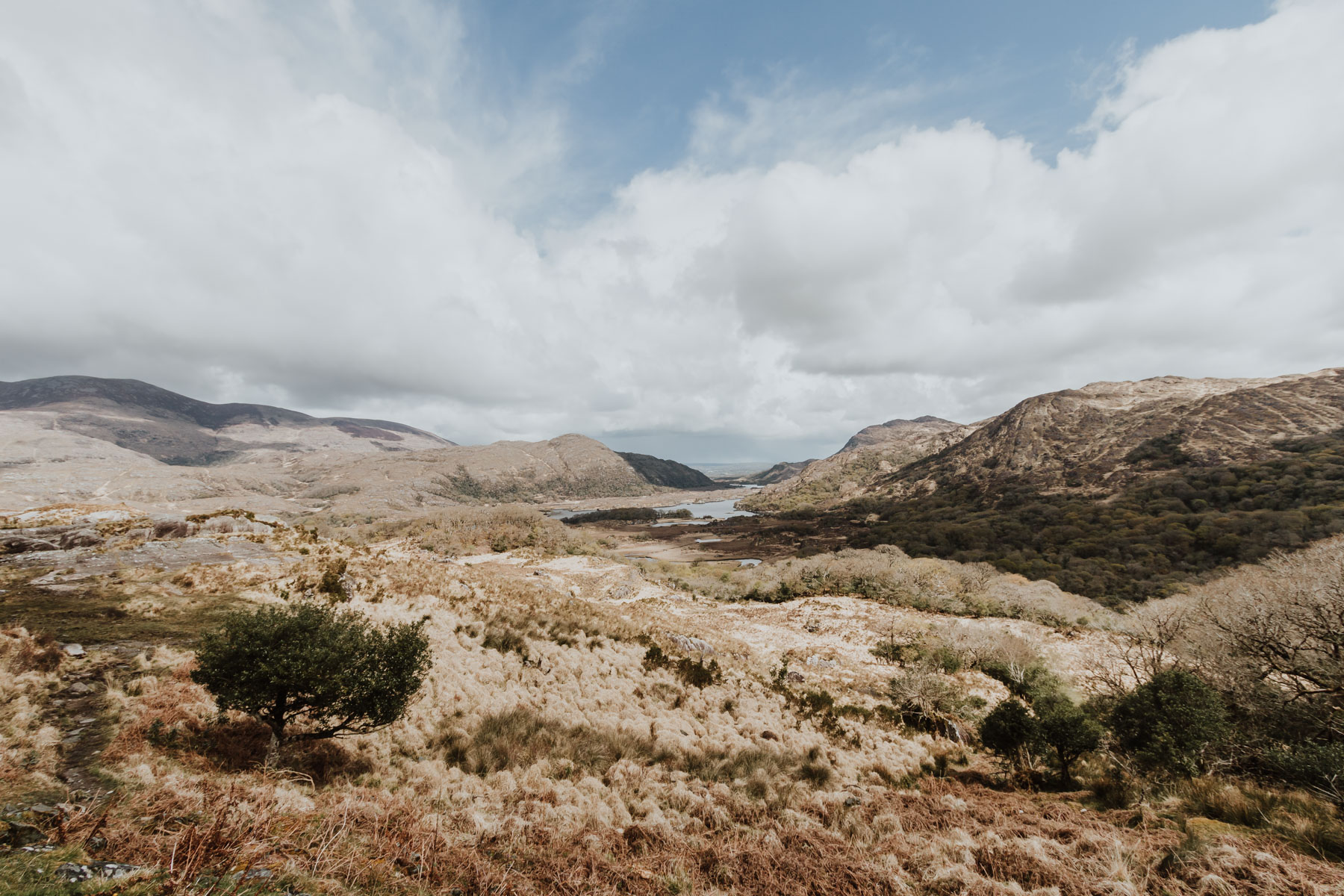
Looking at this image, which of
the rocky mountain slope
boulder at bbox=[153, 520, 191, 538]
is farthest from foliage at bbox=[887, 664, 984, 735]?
the rocky mountain slope

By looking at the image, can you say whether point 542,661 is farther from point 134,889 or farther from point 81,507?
point 81,507

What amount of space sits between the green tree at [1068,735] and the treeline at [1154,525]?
6231cm

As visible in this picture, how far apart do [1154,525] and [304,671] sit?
11490 cm

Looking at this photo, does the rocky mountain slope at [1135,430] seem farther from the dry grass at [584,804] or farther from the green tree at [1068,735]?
the dry grass at [584,804]

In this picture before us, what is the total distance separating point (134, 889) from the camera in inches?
172

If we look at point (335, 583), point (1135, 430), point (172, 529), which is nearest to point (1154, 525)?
point (1135, 430)

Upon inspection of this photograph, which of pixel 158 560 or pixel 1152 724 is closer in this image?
pixel 1152 724

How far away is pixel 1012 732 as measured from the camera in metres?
12.7

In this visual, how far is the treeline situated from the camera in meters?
63.7

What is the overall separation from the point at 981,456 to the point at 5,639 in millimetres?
189160

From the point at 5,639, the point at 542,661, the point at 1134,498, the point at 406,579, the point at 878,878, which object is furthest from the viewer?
the point at 1134,498

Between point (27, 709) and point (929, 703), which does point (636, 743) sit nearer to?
point (27, 709)

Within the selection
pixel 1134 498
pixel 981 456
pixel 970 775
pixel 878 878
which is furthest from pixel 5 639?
pixel 981 456

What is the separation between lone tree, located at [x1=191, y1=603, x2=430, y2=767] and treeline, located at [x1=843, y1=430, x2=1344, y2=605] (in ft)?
252
